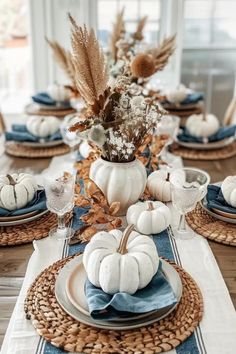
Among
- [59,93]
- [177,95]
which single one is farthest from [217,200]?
[59,93]

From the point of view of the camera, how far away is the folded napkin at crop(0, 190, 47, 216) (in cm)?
129

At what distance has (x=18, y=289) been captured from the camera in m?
1.02

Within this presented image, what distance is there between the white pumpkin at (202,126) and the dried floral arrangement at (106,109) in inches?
26.5

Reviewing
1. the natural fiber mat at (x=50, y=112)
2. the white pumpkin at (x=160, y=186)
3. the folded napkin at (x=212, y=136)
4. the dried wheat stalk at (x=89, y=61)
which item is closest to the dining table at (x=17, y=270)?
the white pumpkin at (x=160, y=186)

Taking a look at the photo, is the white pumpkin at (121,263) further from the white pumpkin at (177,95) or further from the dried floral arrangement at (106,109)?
the white pumpkin at (177,95)

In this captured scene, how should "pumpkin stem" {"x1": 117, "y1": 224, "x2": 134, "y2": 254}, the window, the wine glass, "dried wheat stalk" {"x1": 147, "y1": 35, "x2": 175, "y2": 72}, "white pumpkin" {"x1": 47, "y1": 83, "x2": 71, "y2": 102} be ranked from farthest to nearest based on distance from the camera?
the window < "white pumpkin" {"x1": 47, "y1": 83, "x2": 71, "y2": 102} < "dried wheat stalk" {"x1": 147, "y1": 35, "x2": 175, "y2": 72} < the wine glass < "pumpkin stem" {"x1": 117, "y1": 224, "x2": 134, "y2": 254}

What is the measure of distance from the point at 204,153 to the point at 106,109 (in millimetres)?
751

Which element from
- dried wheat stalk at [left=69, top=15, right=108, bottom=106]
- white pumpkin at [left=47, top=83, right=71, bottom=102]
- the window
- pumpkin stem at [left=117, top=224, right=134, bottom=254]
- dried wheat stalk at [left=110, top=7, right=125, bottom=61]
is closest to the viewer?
pumpkin stem at [left=117, top=224, right=134, bottom=254]

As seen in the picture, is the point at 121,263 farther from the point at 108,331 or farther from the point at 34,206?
the point at 34,206

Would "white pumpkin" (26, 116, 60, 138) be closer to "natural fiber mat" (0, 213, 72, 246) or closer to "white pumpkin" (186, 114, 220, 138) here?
"white pumpkin" (186, 114, 220, 138)

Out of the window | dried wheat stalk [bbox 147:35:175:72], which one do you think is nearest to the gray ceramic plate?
dried wheat stalk [bbox 147:35:175:72]

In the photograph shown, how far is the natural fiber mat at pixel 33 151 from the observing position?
188cm

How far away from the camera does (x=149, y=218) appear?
1238 millimetres

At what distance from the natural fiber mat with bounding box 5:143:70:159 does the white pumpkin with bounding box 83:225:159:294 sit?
37.7 inches
